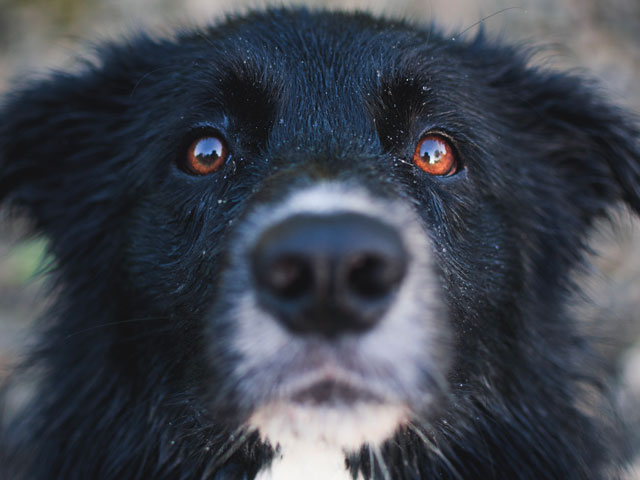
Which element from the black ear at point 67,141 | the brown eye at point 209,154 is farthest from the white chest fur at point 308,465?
the black ear at point 67,141

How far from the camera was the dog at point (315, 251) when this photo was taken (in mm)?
1746

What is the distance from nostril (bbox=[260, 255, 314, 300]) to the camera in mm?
1615

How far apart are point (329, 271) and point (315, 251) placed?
0.06 meters

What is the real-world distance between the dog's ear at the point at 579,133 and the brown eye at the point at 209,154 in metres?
1.28

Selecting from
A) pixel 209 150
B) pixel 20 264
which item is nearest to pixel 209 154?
pixel 209 150

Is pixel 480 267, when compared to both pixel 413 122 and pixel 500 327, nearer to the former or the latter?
pixel 500 327

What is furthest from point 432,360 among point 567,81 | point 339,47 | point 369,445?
point 567,81

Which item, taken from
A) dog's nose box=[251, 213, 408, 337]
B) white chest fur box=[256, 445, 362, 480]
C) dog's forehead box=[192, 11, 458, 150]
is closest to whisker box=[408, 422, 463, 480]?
white chest fur box=[256, 445, 362, 480]

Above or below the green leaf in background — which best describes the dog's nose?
above

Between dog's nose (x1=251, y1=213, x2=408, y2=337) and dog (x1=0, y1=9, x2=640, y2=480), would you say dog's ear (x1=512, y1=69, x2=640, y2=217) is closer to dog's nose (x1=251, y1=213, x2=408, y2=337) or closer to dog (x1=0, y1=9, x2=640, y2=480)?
dog (x1=0, y1=9, x2=640, y2=480)

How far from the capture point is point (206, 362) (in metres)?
2.03

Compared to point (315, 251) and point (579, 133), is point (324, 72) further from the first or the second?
point (579, 133)

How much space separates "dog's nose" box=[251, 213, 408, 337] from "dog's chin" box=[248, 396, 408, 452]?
0.24m

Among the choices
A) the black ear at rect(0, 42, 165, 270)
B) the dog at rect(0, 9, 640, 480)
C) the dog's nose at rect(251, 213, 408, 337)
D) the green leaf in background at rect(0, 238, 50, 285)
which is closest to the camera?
the dog's nose at rect(251, 213, 408, 337)
